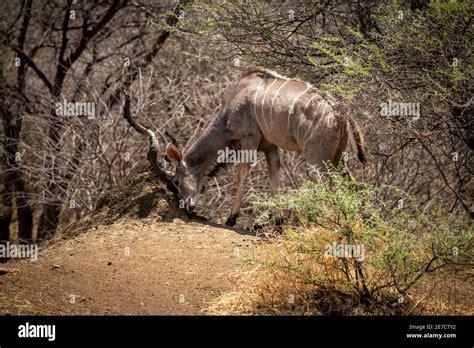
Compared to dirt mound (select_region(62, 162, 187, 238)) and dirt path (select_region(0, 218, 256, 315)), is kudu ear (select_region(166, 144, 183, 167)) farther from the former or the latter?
dirt path (select_region(0, 218, 256, 315))

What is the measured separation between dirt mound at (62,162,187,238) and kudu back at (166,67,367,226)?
0.78 ft

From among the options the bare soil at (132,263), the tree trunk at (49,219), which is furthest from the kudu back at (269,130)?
the tree trunk at (49,219)

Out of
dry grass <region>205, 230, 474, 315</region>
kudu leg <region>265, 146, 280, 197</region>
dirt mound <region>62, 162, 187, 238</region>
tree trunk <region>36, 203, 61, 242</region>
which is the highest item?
kudu leg <region>265, 146, 280, 197</region>

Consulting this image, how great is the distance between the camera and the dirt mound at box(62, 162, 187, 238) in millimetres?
8336

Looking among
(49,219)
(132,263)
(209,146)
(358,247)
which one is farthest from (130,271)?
(49,219)

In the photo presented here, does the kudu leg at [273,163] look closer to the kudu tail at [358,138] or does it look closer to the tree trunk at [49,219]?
the kudu tail at [358,138]

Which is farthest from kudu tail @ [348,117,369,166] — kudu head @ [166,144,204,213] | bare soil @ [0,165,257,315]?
kudu head @ [166,144,204,213]

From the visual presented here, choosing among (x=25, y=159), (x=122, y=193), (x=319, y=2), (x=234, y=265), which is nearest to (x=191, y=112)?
(x=25, y=159)

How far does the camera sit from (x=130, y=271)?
6906 millimetres

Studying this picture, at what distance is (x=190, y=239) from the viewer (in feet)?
25.3

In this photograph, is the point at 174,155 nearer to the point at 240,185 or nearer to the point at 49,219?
the point at 240,185

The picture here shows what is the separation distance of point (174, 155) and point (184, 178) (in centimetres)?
28

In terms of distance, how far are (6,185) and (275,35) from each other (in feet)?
19.7

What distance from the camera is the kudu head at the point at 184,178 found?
8.78 metres
